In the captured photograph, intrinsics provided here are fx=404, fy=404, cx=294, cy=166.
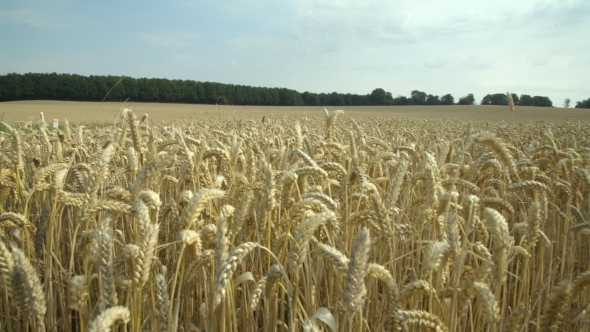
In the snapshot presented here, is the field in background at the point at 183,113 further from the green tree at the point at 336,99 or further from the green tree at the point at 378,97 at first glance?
the green tree at the point at 336,99

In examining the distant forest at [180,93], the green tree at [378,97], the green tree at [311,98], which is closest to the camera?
the distant forest at [180,93]

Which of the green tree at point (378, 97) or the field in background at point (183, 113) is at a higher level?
the green tree at point (378, 97)

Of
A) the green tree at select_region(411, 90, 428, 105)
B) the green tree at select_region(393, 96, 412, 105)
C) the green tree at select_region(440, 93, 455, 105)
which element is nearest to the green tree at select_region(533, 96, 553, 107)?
the green tree at select_region(440, 93, 455, 105)

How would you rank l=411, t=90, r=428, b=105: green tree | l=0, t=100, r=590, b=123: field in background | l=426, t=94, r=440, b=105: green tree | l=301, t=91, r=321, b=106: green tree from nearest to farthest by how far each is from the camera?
l=0, t=100, r=590, b=123: field in background, l=426, t=94, r=440, b=105: green tree, l=411, t=90, r=428, b=105: green tree, l=301, t=91, r=321, b=106: green tree

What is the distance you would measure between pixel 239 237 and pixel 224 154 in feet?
1.57

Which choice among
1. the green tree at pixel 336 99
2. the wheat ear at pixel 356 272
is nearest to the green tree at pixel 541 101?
the green tree at pixel 336 99

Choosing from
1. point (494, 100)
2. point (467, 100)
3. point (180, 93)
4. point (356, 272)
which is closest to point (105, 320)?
point (356, 272)

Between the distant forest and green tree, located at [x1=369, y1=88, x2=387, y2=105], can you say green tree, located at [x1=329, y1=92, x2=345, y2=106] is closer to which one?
the distant forest

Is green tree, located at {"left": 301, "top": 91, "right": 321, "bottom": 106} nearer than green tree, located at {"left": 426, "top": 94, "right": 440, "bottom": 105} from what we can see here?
No

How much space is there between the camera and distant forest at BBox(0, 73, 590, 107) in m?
53.0

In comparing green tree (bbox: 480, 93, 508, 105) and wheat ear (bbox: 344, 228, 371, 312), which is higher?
green tree (bbox: 480, 93, 508, 105)

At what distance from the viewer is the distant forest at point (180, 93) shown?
53.0m

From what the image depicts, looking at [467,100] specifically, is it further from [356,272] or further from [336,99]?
[356,272]

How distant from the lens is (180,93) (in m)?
58.7
